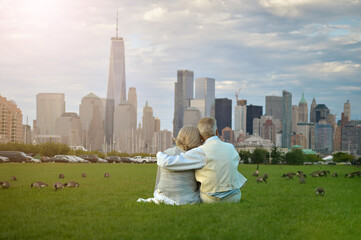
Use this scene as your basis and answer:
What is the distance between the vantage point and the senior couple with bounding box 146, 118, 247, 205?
9.05 m

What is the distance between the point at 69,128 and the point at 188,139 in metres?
88.6

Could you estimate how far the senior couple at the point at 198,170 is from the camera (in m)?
9.05

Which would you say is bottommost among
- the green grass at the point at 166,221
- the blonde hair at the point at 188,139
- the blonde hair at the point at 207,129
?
the green grass at the point at 166,221

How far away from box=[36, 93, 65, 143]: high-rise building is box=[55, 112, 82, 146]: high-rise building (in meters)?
2.13

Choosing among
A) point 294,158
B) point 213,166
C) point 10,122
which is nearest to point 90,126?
point 294,158

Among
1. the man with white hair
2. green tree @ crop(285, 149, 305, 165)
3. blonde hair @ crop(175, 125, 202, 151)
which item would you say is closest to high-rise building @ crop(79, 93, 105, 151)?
green tree @ crop(285, 149, 305, 165)

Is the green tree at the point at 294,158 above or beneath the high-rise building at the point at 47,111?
beneath

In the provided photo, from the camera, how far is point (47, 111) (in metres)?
57.3

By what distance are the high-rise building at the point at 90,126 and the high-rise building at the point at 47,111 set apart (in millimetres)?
80218

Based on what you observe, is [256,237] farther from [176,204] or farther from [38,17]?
[38,17]

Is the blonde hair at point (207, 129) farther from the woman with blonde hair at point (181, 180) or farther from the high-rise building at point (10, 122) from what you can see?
the high-rise building at point (10, 122)

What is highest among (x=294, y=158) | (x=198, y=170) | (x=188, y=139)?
(x=188, y=139)

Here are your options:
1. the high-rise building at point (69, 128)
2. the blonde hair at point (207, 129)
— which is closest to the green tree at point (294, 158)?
the high-rise building at point (69, 128)

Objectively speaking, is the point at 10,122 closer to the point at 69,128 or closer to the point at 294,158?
the point at 69,128
